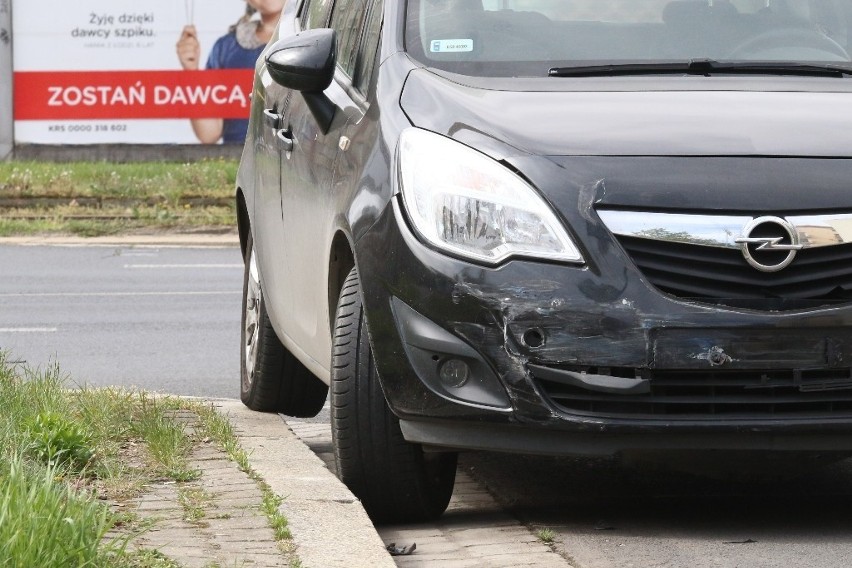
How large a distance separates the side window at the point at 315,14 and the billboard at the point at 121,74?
19581mm

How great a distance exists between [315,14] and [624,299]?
2.71 m

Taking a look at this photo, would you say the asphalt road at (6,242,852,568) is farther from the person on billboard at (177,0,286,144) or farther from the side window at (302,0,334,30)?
the person on billboard at (177,0,286,144)

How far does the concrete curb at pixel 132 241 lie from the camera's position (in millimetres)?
18859

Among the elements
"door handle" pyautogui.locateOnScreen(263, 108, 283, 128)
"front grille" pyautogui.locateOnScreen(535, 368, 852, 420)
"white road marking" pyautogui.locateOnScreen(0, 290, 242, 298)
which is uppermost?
"front grille" pyautogui.locateOnScreen(535, 368, 852, 420)

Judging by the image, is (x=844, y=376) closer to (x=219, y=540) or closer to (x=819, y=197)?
(x=819, y=197)

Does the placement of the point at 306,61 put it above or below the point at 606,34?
below

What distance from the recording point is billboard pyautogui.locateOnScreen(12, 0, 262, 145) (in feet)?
86.4

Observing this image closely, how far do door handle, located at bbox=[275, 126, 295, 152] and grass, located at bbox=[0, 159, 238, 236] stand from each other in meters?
13.7

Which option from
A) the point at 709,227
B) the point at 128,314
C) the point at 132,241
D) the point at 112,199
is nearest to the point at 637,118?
the point at 709,227

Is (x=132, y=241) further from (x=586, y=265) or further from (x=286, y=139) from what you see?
(x=586, y=265)

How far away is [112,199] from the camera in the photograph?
20859 mm

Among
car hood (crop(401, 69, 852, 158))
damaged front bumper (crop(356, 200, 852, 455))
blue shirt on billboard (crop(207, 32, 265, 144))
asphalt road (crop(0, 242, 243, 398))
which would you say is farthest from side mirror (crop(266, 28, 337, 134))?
blue shirt on billboard (crop(207, 32, 265, 144))

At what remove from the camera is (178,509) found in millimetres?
4496

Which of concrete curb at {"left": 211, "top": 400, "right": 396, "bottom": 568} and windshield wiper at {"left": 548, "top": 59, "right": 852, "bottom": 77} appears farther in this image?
windshield wiper at {"left": 548, "top": 59, "right": 852, "bottom": 77}
